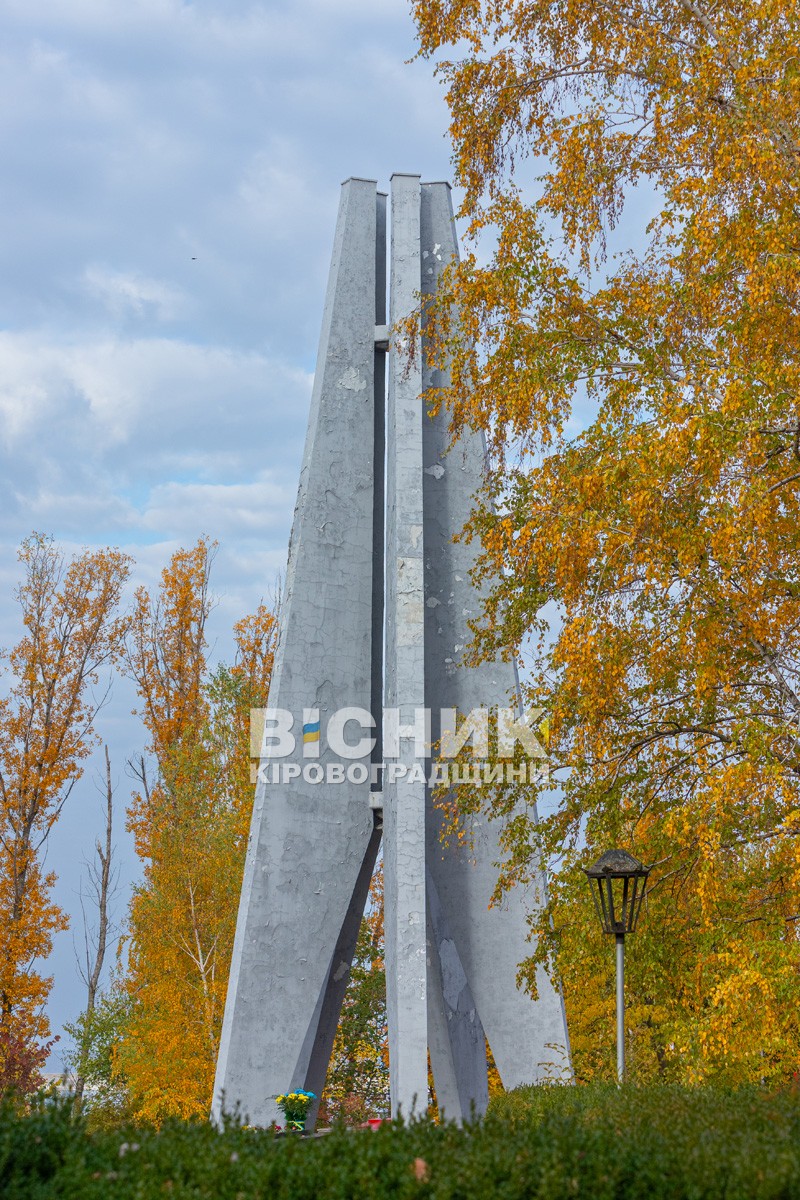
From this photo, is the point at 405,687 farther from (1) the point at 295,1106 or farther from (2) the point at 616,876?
(1) the point at 295,1106

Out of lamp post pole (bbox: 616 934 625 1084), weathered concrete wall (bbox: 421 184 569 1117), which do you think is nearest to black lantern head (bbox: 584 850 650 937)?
lamp post pole (bbox: 616 934 625 1084)

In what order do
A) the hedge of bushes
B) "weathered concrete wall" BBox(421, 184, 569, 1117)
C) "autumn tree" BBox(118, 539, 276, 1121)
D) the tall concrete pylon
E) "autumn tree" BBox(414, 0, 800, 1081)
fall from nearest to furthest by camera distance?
the hedge of bushes
"autumn tree" BBox(414, 0, 800, 1081)
the tall concrete pylon
"weathered concrete wall" BBox(421, 184, 569, 1117)
"autumn tree" BBox(118, 539, 276, 1121)

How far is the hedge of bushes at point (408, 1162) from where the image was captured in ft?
10.6

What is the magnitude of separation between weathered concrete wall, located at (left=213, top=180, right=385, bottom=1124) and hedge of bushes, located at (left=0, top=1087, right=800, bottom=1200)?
5.83 m

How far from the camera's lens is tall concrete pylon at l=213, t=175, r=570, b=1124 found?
9625 millimetres

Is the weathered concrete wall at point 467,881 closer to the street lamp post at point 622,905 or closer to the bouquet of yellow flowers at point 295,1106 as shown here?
the bouquet of yellow flowers at point 295,1106

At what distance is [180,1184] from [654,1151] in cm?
147

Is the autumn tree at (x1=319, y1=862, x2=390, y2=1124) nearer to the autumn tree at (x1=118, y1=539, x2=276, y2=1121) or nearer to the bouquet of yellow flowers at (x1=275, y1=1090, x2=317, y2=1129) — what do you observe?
the autumn tree at (x1=118, y1=539, x2=276, y2=1121)

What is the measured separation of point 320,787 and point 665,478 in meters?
5.02

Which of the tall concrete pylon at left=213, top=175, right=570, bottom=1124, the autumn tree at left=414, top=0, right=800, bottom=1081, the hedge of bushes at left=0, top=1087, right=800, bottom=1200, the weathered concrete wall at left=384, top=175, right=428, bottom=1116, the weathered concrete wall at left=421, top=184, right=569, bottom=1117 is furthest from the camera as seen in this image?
the weathered concrete wall at left=421, top=184, right=569, bottom=1117

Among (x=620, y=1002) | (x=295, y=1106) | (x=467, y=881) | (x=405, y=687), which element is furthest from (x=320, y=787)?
(x=620, y=1002)

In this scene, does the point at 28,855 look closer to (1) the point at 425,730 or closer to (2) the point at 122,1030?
(2) the point at 122,1030

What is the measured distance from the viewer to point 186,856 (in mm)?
16938

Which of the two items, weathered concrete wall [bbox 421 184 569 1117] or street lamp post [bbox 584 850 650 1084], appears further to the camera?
weathered concrete wall [bbox 421 184 569 1117]
